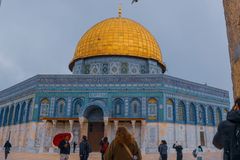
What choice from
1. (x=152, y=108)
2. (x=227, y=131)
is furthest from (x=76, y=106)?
(x=227, y=131)

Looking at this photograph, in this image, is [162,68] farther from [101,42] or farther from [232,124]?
[232,124]

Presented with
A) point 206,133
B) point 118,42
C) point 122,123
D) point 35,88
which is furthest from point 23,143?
point 206,133

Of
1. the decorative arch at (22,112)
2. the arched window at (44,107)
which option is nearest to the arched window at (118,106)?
the arched window at (44,107)

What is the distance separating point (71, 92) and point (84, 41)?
24.6 feet

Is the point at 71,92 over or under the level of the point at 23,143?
over

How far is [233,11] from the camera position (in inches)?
102

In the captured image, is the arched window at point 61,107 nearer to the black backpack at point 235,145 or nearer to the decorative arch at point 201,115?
the decorative arch at point 201,115

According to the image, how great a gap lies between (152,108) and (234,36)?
1674 cm

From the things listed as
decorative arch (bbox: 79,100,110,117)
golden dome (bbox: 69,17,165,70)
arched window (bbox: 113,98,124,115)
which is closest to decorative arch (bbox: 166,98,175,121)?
arched window (bbox: 113,98,124,115)

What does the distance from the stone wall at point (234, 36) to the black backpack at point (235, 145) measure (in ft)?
2.20

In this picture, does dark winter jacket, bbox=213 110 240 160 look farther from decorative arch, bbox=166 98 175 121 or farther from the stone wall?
decorative arch, bbox=166 98 175 121

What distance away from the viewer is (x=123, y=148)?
10.2 feet

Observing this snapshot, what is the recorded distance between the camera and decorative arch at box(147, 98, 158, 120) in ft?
61.5

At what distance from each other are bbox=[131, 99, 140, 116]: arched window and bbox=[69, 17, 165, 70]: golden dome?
5842 mm
